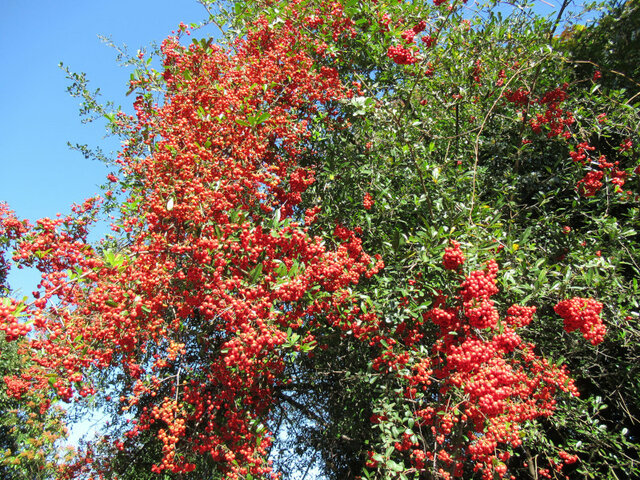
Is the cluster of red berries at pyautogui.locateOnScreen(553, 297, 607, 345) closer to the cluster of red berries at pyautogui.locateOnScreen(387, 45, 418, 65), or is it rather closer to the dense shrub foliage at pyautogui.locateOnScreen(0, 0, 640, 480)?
the dense shrub foliage at pyautogui.locateOnScreen(0, 0, 640, 480)

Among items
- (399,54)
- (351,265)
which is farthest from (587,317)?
(399,54)

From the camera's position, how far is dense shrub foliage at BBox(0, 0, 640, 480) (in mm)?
3076

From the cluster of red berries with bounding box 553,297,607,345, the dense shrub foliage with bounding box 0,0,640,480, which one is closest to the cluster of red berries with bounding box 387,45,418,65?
the dense shrub foliage with bounding box 0,0,640,480

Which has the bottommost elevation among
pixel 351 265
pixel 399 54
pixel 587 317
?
pixel 587 317

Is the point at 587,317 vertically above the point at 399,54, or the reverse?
the point at 399,54

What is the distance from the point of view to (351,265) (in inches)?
143

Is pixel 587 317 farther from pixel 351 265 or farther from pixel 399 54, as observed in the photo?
pixel 399 54

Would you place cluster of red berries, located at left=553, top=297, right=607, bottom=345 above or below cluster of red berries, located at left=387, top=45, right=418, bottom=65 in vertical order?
below

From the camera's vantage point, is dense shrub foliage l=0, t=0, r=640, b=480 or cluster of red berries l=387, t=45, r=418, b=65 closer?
dense shrub foliage l=0, t=0, r=640, b=480

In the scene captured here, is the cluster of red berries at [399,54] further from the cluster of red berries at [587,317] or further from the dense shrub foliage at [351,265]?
the cluster of red berries at [587,317]

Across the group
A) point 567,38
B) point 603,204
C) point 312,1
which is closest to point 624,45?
point 567,38

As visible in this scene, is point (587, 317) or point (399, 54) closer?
point (587, 317)

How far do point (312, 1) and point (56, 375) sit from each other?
5547mm

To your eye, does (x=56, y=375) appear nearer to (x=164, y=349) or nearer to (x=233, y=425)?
(x=233, y=425)
